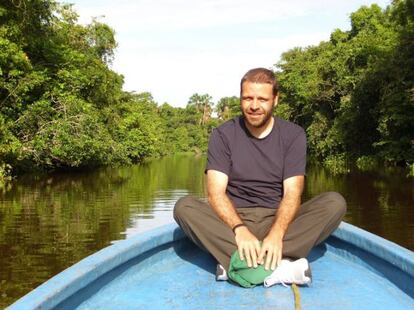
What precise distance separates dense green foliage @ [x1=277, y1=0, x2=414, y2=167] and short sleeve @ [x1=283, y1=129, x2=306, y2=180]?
16.4m

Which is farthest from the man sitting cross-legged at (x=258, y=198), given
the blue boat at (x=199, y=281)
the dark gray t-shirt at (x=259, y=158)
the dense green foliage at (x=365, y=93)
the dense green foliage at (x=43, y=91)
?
the dense green foliage at (x=365, y=93)

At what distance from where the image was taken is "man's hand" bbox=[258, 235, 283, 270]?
8.11 ft

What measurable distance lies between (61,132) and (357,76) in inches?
618

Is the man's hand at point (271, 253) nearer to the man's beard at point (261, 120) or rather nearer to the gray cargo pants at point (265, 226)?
the gray cargo pants at point (265, 226)

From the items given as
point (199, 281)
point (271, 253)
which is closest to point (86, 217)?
point (199, 281)

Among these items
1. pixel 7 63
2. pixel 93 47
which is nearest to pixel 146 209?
pixel 7 63

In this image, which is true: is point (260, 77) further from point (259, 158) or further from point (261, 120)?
point (259, 158)

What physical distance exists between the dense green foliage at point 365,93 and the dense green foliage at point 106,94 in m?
0.06

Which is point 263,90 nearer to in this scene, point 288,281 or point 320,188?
point 288,281

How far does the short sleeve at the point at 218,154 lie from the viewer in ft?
9.20

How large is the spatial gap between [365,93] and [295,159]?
2234 centimetres

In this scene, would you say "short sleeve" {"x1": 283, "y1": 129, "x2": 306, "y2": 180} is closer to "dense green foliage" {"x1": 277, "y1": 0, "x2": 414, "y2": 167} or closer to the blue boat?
the blue boat

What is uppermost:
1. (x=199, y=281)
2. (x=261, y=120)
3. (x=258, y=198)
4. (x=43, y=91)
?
(x=43, y=91)

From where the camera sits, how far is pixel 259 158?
2.84m
